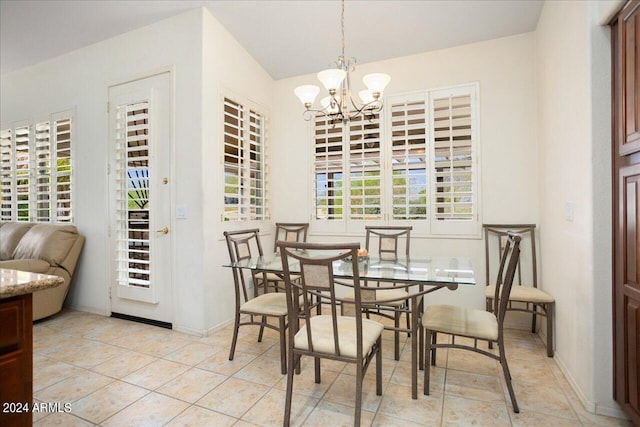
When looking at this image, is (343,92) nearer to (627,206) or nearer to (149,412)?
(627,206)

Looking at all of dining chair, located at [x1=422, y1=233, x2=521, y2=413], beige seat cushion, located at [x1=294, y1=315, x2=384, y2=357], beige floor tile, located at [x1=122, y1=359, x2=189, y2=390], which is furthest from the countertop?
dining chair, located at [x1=422, y1=233, x2=521, y2=413]

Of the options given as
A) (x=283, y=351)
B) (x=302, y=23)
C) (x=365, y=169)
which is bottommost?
(x=283, y=351)

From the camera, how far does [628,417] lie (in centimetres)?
169

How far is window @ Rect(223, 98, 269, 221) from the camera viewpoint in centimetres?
338

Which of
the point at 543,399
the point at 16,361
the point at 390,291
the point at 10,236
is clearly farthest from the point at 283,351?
the point at 10,236

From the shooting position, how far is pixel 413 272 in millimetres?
2188

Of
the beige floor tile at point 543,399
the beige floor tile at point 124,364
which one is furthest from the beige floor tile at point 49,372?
the beige floor tile at point 543,399

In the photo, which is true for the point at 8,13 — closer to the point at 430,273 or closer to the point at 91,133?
the point at 91,133

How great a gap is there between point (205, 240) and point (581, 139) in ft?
9.79

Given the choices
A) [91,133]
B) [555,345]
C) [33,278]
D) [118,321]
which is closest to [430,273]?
[555,345]

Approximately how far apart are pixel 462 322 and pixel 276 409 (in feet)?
4.17

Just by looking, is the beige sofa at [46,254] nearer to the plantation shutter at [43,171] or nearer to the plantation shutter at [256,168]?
the plantation shutter at [43,171]

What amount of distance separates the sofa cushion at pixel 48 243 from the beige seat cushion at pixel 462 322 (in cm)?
377

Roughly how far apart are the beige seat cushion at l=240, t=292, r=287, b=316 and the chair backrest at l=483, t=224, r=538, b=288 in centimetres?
203
